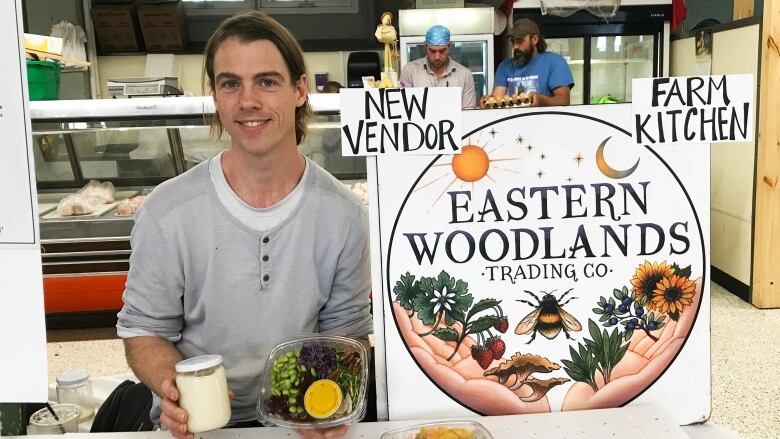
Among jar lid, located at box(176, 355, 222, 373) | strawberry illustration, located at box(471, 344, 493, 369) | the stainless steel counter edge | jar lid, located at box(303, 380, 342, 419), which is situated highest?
the stainless steel counter edge

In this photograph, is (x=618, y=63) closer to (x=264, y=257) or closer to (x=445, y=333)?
(x=264, y=257)

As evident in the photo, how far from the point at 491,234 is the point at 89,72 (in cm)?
717

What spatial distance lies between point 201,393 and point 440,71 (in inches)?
200

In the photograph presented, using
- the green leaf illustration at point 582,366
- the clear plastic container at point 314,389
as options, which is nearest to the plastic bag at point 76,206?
the clear plastic container at point 314,389

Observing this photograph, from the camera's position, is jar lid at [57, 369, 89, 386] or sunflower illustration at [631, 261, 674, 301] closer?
sunflower illustration at [631, 261, 674, 301]

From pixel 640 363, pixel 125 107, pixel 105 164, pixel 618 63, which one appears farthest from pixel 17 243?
pixel 618 63

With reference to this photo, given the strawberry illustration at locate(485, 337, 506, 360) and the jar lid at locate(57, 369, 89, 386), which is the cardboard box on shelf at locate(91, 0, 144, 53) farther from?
the strawberry illustration at locate(485, 337, 506, 360)

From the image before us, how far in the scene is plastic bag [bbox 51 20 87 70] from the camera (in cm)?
704

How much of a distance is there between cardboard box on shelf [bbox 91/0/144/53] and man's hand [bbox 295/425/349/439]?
6856 mm

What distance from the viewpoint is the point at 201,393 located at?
1.24 meters

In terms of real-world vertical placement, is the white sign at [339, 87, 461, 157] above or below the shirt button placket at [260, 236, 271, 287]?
above

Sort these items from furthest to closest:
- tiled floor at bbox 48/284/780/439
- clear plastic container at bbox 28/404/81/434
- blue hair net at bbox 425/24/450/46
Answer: blue hair net at bbox 425/24/450/46 < tiled floor at bbox 48/284/780/439 < clear plastic container at bbox 28/404/81/434

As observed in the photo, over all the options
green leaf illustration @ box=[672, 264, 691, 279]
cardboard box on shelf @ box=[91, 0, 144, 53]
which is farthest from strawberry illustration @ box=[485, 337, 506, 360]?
cardboard box on shelf @ box=[91, 0, 144, 53]

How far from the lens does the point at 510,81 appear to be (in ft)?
19.2
